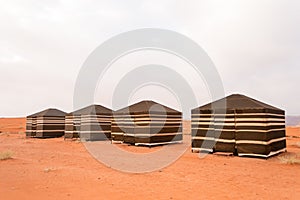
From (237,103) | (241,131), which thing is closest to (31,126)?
(237,103)

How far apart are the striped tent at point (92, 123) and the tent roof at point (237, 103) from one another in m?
12.2

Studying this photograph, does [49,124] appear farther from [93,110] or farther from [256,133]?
[256,133]

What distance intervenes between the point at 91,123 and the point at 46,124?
8912 millimetres

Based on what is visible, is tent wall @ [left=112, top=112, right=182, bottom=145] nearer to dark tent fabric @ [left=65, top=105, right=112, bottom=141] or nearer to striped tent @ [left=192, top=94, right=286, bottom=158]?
dark tent fabric @ [left=65, top=105, right=112, bottom=141]

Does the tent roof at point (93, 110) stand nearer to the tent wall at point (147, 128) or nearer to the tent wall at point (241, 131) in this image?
the tent wall at point (147, 128)

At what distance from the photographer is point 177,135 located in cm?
2066

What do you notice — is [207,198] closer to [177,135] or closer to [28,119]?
[177,135]

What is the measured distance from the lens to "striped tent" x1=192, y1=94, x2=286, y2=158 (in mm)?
12609

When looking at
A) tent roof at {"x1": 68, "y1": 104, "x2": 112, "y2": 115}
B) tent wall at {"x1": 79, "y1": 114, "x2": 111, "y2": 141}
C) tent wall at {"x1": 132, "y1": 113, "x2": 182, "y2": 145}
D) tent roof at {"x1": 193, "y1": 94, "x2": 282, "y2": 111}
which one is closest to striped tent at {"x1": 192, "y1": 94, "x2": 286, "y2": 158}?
tent roof at {"x1": 193, "y1": 94, "x2": 282, "y2": 111}

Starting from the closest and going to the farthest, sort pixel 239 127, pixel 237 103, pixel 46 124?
pixel 239 127, pixel 237 103, pixel 46 124

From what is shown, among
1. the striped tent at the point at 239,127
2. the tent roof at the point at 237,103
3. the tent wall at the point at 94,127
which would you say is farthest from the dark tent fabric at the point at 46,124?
the tent roof at the point at 237,103

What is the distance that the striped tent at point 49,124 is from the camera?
29922 millimetres

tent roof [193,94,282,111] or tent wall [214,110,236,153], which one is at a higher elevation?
tent roof [193,94,282,111]

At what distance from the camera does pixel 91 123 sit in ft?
78.8
